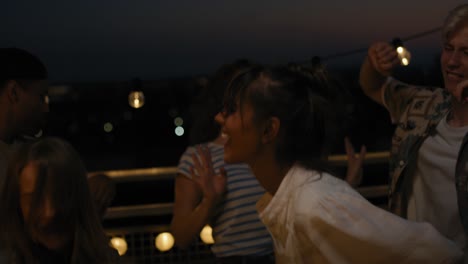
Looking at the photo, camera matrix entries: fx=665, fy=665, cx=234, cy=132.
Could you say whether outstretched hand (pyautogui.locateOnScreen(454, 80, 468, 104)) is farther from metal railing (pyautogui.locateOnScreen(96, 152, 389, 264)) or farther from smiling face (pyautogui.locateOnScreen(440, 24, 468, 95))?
metal railing (pyautogui.locateOnScreen(96, 152, 389, 264))

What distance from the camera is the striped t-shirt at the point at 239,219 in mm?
2373

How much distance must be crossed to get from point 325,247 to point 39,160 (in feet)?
2.61

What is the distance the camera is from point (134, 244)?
343cm

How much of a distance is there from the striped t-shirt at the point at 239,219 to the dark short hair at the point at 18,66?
0.63m

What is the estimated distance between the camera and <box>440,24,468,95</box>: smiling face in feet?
6.91

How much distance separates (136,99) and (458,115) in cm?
196

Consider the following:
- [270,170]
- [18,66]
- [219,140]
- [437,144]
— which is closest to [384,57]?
[437,144]

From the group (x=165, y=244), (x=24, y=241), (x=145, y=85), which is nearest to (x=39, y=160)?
(x=24, y=241)

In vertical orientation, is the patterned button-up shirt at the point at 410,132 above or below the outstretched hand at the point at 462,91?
below

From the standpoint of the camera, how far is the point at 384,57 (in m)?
2.43

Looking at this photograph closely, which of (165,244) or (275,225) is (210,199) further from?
(165,244)

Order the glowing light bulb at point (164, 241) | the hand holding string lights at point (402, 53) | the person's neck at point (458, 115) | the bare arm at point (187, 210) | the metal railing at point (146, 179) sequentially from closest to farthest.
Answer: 1. the person's neck at point (458, 115)
2. the bare arm at point (187, 210)
3. the hand holding string lights at point (402, 53)
4. the glowing light bulb at point (164, 241)
5. the metal railing at point (146, 179)

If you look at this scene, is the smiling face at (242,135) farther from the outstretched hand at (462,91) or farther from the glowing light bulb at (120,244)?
the glowing light bulb at (120,244)

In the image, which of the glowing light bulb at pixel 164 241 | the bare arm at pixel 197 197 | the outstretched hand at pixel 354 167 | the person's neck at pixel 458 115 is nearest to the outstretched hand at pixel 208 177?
the bare arm at pixel 197 197
